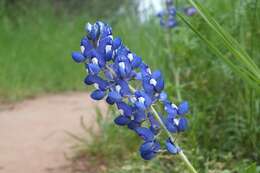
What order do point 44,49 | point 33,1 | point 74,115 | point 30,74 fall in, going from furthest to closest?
point 33,1 < point 44,49 < point 30,74 < point 74,115

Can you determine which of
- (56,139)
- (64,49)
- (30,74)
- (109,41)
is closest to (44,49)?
(64,49)

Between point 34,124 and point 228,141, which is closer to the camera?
point 228,141

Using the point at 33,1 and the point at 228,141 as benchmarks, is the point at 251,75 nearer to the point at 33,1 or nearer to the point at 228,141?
the point at 228,141

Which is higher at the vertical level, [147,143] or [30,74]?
[30,74]

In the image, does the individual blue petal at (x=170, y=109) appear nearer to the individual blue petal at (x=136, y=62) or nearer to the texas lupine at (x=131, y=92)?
the texas lupine at (x=131, y=92)

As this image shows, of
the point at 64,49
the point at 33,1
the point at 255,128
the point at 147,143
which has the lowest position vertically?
the point at 147,143

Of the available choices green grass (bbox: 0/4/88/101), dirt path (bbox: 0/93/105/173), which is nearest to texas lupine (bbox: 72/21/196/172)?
dirt path (bbox: 0/93/105/173)

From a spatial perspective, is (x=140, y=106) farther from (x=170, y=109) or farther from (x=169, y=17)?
(x=169, y=17)
